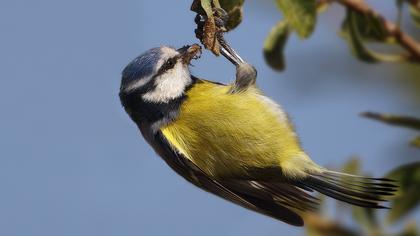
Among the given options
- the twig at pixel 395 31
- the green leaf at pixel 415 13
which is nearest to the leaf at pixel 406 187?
the twig at pixel 395 31

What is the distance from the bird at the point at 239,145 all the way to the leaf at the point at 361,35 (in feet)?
2.47

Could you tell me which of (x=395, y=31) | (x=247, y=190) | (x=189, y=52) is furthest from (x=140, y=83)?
(x=395, y=31)

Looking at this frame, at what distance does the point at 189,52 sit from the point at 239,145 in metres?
0.61

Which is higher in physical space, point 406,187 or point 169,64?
point 169,64

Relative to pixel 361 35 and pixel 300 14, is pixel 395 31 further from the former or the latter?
pixel 300 14

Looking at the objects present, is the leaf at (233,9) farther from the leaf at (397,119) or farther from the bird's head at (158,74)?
the bird's head at (158,74)

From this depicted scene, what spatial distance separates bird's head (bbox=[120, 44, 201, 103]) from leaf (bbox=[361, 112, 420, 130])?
1.42 meters

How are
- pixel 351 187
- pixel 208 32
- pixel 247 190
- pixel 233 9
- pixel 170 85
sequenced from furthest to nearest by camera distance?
pixel 170 85, pixel 247 190, pixel 351 187, pixel 208 32, pixel 233 9

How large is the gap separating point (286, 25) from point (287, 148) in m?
0.87

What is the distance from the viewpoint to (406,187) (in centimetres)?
202

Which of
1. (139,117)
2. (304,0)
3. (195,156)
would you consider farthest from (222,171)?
(304,0)

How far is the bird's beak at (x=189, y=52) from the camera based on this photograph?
10.1ft

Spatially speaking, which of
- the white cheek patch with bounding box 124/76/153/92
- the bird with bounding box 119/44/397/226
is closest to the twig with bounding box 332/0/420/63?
the bird with bounding box 119/44/397/226

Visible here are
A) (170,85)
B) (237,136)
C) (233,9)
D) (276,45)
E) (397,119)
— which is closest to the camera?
(397,119)
